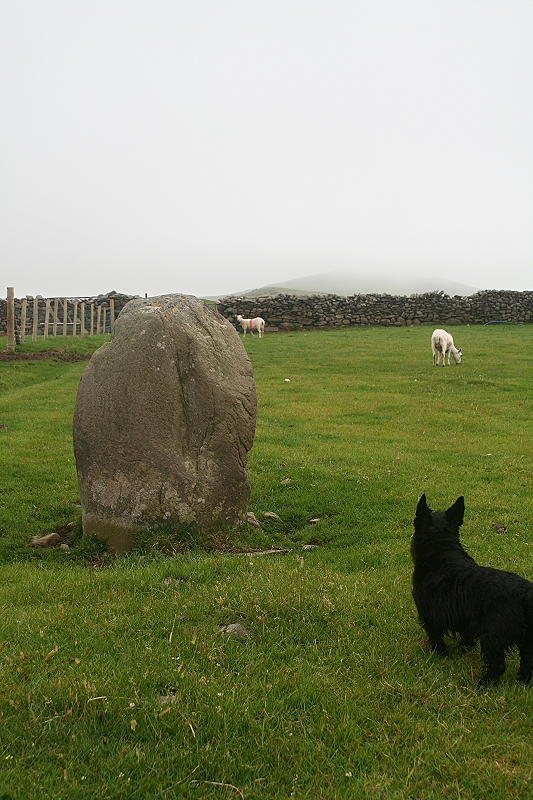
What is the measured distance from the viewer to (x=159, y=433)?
9930 mm

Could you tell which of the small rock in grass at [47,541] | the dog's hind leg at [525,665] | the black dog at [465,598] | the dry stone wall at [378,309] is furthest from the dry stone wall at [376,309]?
the dog's hind leg at [525,665]

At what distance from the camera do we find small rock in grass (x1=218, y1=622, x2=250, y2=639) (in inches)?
258

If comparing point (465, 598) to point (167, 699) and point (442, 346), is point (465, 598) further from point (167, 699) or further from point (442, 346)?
point (442, 346)

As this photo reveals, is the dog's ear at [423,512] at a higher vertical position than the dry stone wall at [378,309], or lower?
lower

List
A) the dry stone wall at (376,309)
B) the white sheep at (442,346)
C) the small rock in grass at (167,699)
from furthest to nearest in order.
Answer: the dry stone wall at (376,309) < the white sheep at (442,346) < the small rock in grass at (167,699)

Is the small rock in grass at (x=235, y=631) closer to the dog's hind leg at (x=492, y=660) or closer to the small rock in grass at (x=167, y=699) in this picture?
the small rock in grass at (x=167, y=699)

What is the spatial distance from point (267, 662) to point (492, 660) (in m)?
1.97

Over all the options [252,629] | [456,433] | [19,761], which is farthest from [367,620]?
[456,433]

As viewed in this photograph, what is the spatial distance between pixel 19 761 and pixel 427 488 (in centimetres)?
943

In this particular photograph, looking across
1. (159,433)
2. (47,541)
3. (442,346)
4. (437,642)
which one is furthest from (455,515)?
(442,346)

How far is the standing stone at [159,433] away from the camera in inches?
389

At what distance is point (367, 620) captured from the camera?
7043mm

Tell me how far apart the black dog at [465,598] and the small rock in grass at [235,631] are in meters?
1.74

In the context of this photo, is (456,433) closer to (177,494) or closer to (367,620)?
(177,494)
